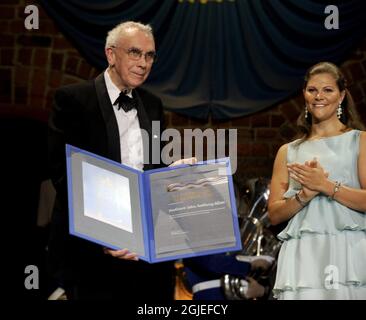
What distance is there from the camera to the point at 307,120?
3.49 meters

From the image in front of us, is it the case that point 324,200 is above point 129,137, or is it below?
below

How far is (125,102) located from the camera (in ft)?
11.3

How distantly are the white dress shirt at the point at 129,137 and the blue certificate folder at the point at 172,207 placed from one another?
0.18m

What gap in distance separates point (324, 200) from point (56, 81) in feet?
9.45

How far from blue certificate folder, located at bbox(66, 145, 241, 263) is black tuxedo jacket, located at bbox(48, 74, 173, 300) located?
0.61 feet

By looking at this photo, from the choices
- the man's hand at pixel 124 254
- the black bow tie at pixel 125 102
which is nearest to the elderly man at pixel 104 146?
the black bow tie at pixel 125 102

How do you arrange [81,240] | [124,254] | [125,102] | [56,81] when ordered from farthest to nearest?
[56,81] → [125,102] → [81,240] → [124,254]

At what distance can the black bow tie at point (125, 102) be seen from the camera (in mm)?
3447

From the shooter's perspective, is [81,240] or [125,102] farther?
[125,102]

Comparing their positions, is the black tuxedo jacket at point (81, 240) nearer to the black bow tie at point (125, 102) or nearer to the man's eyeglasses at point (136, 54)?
the black bow tie at point (125, 102)

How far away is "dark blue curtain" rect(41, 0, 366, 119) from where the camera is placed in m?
5.39

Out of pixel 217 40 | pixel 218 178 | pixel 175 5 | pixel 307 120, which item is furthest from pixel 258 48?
pixel 218 178

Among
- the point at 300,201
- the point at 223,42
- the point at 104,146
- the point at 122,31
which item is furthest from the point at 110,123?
the point at 223,42

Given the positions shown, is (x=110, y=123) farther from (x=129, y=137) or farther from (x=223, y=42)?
(x=223, y=42)
